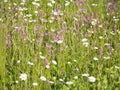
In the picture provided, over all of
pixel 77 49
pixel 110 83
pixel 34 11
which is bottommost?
pixel 110 83

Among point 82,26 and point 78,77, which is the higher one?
point 82,26

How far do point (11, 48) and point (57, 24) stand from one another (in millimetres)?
1111

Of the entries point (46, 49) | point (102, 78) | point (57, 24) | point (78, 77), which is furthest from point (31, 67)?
point (57, 24)

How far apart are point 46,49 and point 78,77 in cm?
58

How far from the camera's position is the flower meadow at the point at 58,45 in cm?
439

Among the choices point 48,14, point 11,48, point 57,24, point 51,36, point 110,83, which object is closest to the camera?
point 110,83

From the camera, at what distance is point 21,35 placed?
16.4 ft

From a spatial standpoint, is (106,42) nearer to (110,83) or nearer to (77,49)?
(77,49)

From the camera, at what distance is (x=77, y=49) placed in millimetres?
5125

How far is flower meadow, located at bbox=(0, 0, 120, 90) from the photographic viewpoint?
4.39m

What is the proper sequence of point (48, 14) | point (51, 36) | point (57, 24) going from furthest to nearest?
point (48, 14) < point (57, 24) < point (51, 36)

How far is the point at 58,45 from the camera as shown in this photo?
16.9 ft

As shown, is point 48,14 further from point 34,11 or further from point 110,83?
point 110,83

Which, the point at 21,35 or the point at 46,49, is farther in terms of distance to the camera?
the point at 21,35
